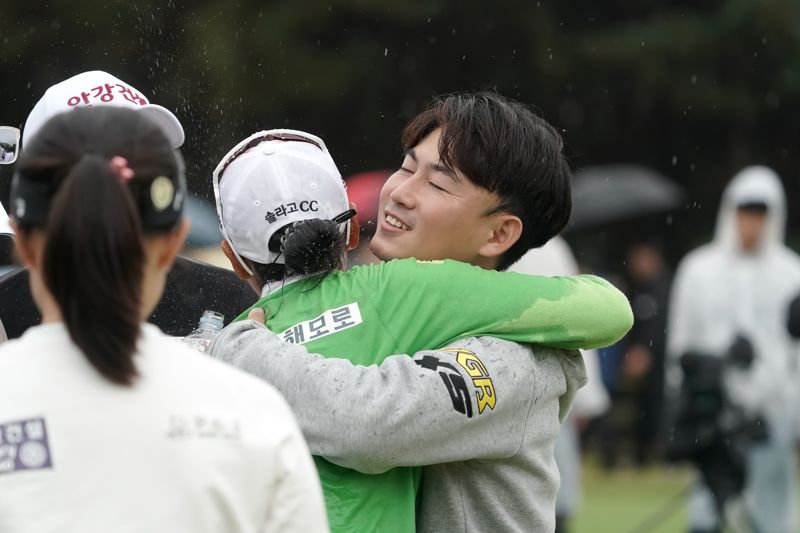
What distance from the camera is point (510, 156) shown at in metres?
2.62

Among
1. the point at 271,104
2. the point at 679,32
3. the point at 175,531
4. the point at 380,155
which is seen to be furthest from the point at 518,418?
the point at 679,32

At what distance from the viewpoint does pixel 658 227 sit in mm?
18969

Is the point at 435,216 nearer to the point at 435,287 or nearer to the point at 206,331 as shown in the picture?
the point at 435,287

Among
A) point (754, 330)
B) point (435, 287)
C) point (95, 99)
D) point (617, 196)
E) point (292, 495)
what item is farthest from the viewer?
point (617, 196)

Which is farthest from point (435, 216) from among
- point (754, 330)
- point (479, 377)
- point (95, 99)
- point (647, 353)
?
point (647, 353)

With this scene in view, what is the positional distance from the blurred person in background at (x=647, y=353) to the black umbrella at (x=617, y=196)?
1.59 m

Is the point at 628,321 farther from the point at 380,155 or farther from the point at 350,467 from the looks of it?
the point at 380,155

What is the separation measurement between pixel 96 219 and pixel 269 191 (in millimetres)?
758

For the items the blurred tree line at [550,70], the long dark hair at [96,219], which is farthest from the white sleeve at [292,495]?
the blurred tree line at [550,70]

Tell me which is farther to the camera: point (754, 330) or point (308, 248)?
point (754, 330)

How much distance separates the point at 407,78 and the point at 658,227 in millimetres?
3992

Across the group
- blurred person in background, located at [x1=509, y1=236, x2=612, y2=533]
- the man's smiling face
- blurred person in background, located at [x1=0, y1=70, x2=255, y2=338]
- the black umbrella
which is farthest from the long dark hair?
the black umbrella

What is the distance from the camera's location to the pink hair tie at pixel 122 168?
5.81 feet

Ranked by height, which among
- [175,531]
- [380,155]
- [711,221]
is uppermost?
[175,531]
